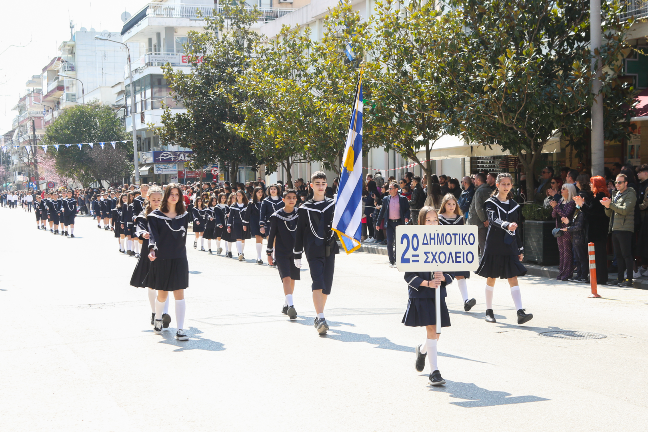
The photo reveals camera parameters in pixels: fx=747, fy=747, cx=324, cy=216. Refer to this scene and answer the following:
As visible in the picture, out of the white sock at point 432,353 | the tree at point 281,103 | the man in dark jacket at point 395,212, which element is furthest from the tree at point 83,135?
the white sock at point 432,353

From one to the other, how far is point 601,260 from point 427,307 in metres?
7.62

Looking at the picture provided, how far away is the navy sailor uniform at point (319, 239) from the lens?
8.95m

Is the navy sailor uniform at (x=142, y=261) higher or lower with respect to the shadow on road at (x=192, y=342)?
higher

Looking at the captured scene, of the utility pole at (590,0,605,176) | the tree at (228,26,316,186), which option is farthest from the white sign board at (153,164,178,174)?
the utility pole at (590,0,605,176)

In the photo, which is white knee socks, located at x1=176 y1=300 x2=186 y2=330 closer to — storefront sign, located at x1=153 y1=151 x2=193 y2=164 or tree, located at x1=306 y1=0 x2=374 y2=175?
tree, located at x1=306 y1=0 x2=374 y2=175

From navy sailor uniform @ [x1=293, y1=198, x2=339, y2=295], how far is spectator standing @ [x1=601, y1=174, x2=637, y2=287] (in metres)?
5.58

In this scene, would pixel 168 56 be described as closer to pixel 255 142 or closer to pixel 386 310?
pixel 255 142

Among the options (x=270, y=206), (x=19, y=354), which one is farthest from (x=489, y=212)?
(x=270, y=206)

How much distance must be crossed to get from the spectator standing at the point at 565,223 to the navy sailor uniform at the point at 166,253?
7.58 meters

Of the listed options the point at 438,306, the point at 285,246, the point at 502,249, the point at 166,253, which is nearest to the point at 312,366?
the point at 438,306

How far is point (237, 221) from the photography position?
1950 centimetres

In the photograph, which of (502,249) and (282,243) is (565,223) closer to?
(502,249)

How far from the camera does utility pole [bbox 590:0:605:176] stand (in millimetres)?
15195

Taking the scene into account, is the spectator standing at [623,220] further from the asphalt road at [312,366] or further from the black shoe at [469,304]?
the black shoe at [469,304]
